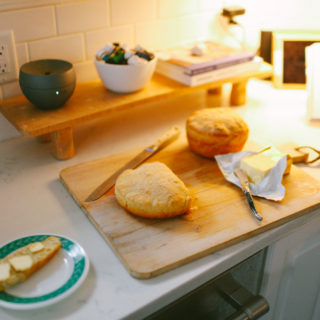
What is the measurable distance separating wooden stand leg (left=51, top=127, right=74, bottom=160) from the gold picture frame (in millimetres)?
767

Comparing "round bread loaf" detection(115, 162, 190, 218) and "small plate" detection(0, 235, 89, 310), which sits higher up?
"round bread loaf" detection(115, 162, 190, 218)

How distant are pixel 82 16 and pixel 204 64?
0.37 m

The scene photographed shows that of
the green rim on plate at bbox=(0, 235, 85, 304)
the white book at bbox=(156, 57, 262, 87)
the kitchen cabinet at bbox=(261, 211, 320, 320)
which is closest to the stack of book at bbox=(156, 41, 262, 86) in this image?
the white book at bbox=(156, 57, 262, 87)

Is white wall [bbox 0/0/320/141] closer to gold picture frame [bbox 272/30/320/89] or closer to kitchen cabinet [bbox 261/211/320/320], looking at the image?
gold picture frame [bbox 272/30/320/89]

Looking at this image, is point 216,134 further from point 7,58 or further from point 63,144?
point 7,58

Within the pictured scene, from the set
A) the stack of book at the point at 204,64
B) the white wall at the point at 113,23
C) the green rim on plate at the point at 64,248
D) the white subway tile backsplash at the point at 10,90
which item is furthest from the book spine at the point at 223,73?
the green rim on plate at the point at 64,248

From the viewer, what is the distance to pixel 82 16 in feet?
3.95

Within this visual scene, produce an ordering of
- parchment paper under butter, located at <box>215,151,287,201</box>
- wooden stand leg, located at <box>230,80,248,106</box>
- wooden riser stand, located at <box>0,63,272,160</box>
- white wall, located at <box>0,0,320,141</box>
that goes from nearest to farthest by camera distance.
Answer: parchment paper under butter, located at <box>215,151,287,201</box> → wooden riser stand, located at <box>0,63,272,160</box> → white wall, located at <box>0,0,320,141</box> → wooden stand leg, located at <box>230,80,248,106</box>

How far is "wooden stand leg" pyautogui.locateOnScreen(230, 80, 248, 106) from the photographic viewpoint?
137 centimetres

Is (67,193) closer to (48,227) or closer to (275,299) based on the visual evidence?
(48,227)

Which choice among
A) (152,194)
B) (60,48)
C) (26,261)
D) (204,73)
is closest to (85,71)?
(60,48)

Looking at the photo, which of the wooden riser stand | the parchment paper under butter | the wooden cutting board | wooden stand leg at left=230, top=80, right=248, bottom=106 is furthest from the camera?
wooden stand leg at left=230, top=80, right=248, bottom=106

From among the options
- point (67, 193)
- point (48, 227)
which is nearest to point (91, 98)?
point (67, 193)

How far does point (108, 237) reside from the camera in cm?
80
